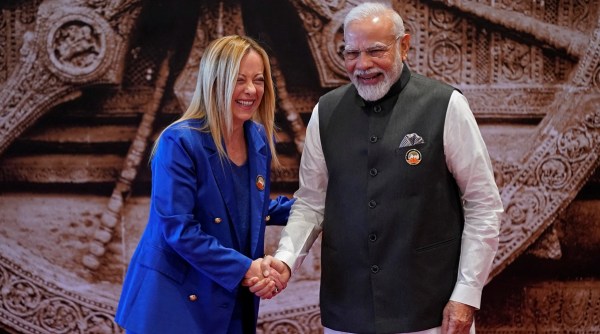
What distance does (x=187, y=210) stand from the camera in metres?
2.12

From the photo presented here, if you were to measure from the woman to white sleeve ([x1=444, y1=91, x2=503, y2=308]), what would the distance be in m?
0.60

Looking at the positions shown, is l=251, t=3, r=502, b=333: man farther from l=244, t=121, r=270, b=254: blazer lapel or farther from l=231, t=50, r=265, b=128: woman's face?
l=231, t=50, r=265, b=128: woman's face

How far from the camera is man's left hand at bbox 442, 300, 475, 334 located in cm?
212

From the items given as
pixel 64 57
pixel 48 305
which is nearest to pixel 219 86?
pixel 64 57

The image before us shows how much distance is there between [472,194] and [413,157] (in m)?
0.22

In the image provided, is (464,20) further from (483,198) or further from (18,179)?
(18,179)

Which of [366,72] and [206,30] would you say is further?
[206,30]

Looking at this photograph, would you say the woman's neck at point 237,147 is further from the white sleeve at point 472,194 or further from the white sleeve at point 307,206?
the white sleeve at point 472,194

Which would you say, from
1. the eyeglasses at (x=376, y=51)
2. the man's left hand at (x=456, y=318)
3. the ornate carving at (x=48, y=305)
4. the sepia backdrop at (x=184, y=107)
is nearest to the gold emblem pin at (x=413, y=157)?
the eyeglasses at (x=376, y=51)

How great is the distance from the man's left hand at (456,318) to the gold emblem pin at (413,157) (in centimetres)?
44

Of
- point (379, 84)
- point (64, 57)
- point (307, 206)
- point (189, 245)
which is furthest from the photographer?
point (64, 57)

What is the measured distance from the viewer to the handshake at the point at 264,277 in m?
2.19

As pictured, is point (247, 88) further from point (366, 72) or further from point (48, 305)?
point (48, 305)

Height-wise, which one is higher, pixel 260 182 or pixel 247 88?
pixel 247 88
